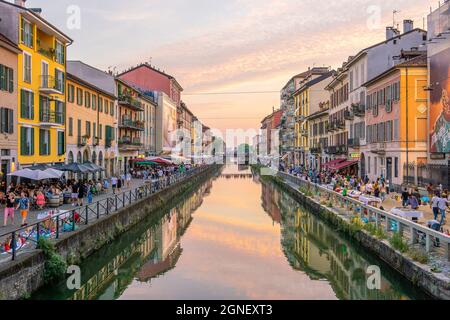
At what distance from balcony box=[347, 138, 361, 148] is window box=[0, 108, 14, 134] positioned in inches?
1171

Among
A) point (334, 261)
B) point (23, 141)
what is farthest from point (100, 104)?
point (334, 261)

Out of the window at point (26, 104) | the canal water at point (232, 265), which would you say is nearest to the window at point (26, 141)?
the window at point (26, 104)

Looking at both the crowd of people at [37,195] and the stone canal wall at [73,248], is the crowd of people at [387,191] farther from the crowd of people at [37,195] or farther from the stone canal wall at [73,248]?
the crowd of people at [37,195]

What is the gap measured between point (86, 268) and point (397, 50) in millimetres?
34308

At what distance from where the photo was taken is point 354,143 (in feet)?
153

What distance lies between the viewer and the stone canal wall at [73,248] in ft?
39.2

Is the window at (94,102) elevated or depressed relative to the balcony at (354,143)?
elevated

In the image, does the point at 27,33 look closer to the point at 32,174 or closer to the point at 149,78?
the point at 32,174

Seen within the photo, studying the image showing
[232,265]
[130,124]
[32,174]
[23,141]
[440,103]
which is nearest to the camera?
[232,265]

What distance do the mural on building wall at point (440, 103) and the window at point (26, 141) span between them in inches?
947

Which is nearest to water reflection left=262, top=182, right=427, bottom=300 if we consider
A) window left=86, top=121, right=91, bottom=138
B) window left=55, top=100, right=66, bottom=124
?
window left=55, top=100, right=66, bottom=124

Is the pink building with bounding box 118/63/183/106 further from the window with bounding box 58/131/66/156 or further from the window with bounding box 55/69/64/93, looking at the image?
the window with bounding box 58/131/66/156

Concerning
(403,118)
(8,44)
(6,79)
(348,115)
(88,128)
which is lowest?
(88,128)

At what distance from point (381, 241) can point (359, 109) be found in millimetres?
29125
